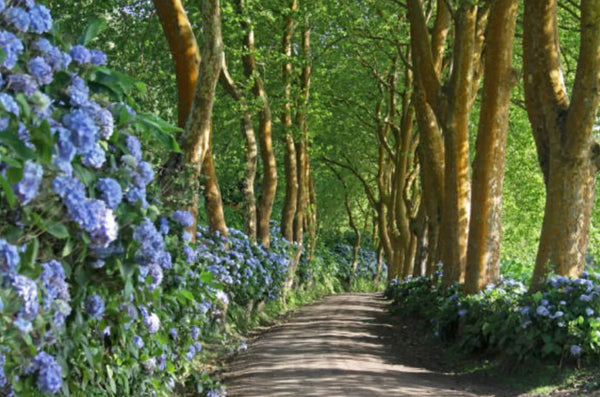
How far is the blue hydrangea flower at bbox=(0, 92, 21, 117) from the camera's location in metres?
3.86

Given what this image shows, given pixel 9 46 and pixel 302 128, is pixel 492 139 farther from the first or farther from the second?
pixel 302 128

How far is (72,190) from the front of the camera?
13.9 feet

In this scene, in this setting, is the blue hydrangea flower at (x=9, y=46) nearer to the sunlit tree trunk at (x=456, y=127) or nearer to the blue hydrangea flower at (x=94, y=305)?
the blue hydrangea flower at (x=94, y=305)

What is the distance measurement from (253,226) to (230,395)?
428 inches

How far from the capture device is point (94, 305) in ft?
16.1

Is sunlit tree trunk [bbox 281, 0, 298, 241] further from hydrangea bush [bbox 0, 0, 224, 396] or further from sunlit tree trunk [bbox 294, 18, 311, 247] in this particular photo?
hydrangea bush [bbox 0, 0, 224, 396]

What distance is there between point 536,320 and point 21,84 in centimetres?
769

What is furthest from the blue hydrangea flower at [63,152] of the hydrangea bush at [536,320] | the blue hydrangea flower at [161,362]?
the hydrangea bush at [536,320]

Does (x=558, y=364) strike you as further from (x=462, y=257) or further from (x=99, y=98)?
(x=99, y=98)

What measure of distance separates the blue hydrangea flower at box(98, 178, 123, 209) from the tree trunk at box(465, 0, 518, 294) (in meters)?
9.32

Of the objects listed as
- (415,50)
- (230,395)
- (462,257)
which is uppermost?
(415,50)

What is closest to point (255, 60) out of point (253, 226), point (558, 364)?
point (253, 226)

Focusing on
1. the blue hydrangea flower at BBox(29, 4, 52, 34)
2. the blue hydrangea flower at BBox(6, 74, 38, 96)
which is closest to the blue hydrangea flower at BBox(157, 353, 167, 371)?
the blue hydrangea flower at BBox(6, 74, 38, 96)

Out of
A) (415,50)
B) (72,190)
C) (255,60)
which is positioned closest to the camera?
(72,190)
